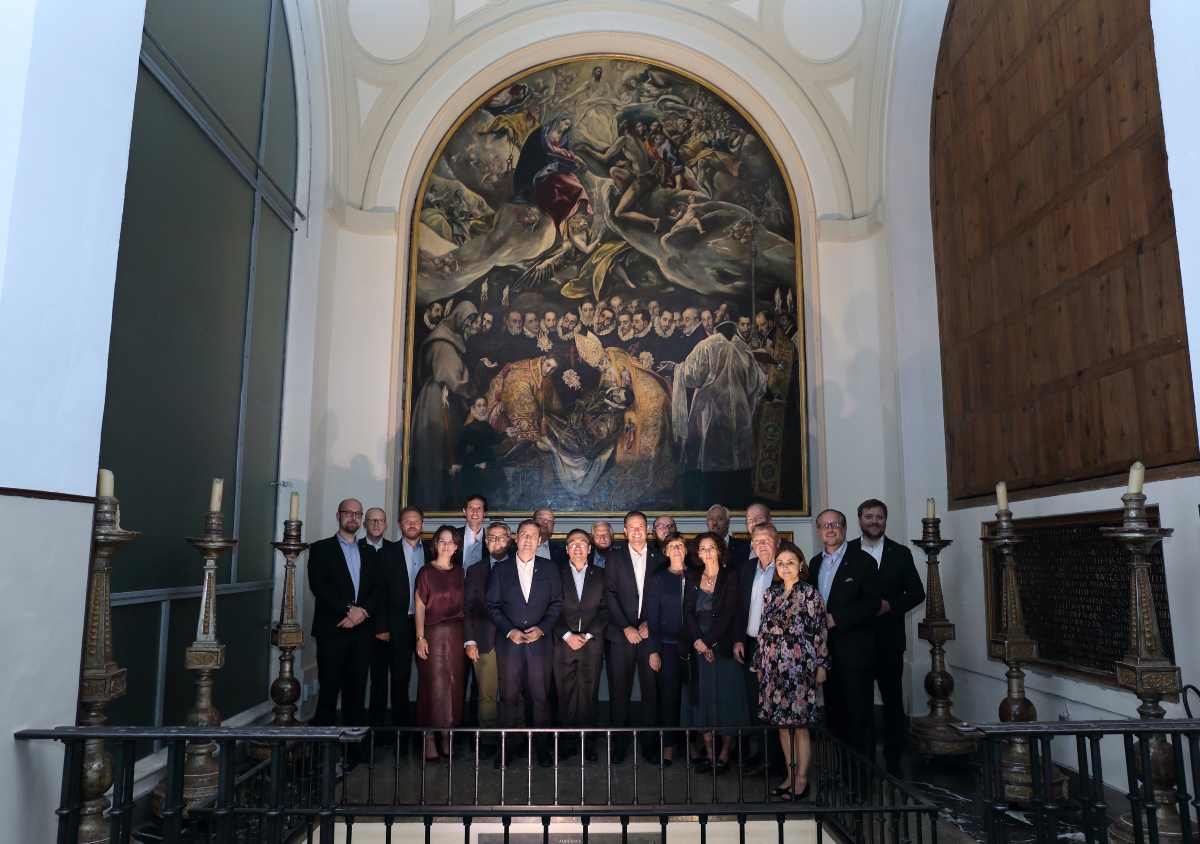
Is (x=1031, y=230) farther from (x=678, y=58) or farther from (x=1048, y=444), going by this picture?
(x=678, y=58)

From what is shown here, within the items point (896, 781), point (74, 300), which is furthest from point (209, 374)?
point (896, 781)

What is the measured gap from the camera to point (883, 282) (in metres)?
8.43

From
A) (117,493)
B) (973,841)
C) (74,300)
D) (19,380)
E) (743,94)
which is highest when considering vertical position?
(743,94)

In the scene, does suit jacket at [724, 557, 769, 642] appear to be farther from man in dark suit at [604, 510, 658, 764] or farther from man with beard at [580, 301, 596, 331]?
man with beard at [580, 301, 596, 331]

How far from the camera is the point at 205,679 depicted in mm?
5000

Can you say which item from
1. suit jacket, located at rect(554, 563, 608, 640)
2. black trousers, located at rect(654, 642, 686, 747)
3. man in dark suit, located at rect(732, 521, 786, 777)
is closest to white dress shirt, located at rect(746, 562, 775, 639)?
man in dark suit, located at rect(732, 521, 786, 777)

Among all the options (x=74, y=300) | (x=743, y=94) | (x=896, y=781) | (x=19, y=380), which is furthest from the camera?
(x=743, y=94)

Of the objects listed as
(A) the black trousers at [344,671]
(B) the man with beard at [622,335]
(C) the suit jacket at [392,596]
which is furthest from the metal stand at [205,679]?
(B) the man with beard at [622,335]

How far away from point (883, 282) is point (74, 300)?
6.61 metres

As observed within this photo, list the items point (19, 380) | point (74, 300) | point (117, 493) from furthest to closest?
point (117, 493) → point (74, 300) → point (19, 380)

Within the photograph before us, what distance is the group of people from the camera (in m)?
5.75

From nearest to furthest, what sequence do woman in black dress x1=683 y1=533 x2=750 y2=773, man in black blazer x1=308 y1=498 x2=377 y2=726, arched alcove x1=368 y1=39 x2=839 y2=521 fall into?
woman in black dress x1=683 y1=533 x2=750 y2=773 < man in black blazer x1=308 y1=498 x2=377 y2=726 < arched alcove x1=368 y1=39 x2=839 y2=521

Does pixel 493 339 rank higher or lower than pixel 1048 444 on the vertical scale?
higher

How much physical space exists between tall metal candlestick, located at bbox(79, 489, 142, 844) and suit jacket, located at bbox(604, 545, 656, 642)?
3.01 metres
